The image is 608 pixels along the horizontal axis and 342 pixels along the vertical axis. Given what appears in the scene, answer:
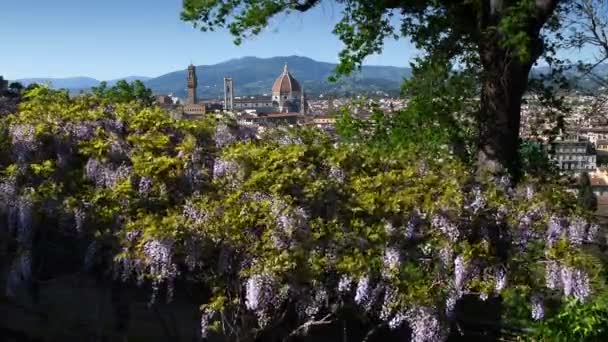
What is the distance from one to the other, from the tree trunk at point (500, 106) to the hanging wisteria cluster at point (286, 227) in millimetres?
1980

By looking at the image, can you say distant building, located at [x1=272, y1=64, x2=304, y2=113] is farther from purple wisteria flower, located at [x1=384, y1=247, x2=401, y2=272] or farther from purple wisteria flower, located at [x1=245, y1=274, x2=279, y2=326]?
purple wisteria flower, located at [x1=245, y1=274, x2=279, y2=326]

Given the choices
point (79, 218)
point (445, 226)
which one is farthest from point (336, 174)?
point (79, 218)

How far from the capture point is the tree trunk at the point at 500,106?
786 centimetres

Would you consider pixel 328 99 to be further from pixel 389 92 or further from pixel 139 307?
pixel 139 307

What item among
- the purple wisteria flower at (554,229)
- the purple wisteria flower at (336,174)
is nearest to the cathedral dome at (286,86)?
the purple wisteria flower at (336,174)

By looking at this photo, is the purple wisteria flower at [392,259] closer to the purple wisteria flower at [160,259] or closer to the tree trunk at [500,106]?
the purple wisteria flower at [160,259]

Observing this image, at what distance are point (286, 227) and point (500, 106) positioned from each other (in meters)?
3.87

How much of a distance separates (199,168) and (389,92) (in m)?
5.19

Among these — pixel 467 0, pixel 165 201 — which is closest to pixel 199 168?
pixel 165 201

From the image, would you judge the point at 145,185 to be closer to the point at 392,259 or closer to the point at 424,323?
the point at 392,259

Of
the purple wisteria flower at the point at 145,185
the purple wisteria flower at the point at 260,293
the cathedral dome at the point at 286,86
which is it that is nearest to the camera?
the purple wisteria flower at the point at 260,293

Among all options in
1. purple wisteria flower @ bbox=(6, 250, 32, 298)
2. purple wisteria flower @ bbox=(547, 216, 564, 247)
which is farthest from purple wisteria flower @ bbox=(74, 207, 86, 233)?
purple wisteria flower @ bbox=(547, 216, 564, 247)

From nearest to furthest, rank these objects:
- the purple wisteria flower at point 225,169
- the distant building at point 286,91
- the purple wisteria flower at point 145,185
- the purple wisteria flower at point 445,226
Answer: the purple wisteria flower at point 445,226 < the purple wisteria flower at point 145,185 < the purple wisteria flower at point 225,169 < the distant building at point 286,91

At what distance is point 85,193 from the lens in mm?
5430
